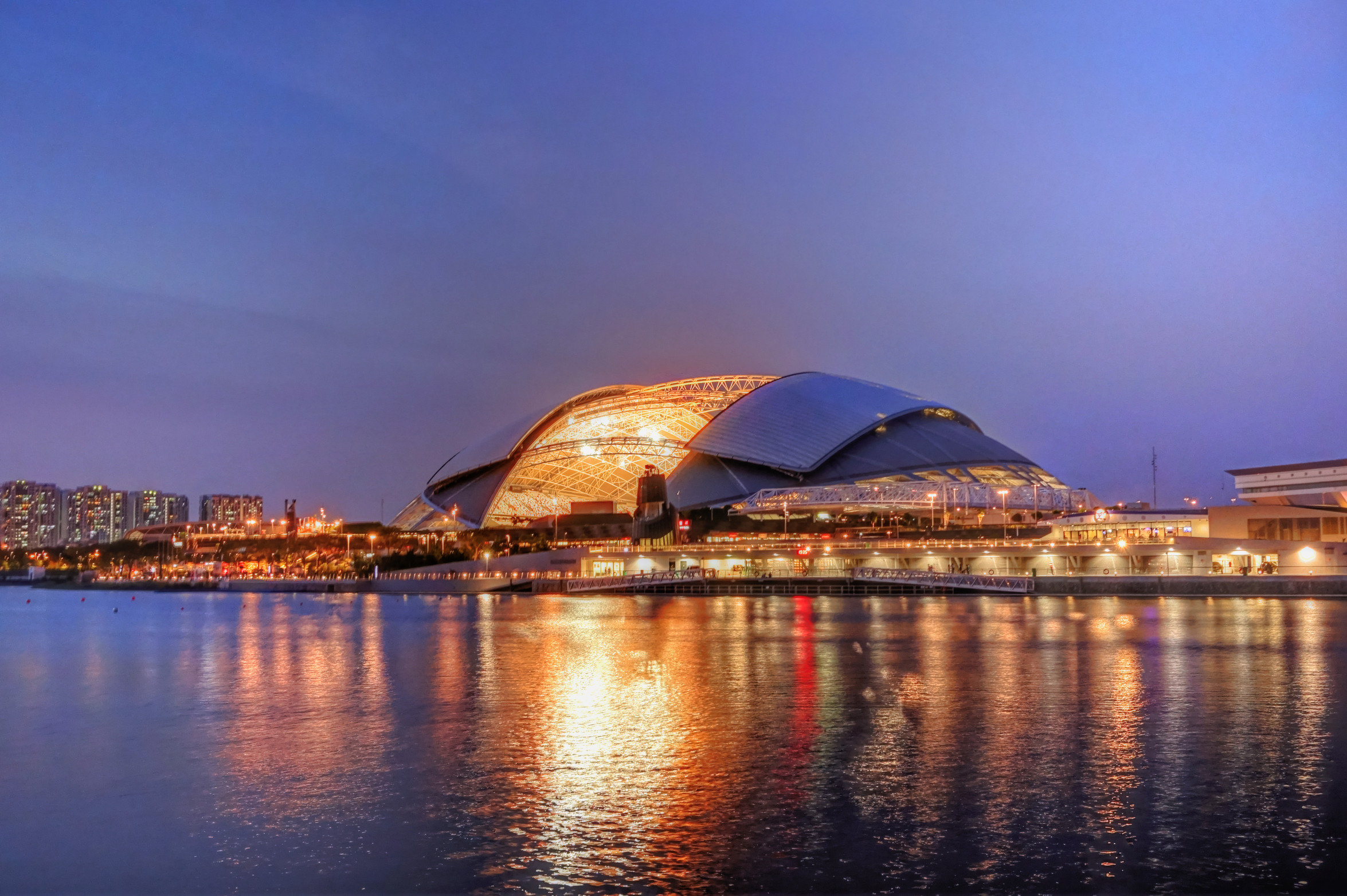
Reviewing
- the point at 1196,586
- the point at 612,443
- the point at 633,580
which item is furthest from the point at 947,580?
the point at 612,443

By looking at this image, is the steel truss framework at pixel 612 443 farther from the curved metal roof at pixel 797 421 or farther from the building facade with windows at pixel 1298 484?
the building facade with windows at pixel 1298 484

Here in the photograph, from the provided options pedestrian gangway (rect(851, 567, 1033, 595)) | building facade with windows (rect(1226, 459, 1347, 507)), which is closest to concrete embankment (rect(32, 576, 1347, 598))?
pedestrian gangway (rect(851, 567, 1033, 595))

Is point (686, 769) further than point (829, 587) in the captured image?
No

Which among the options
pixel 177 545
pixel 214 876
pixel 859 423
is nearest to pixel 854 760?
pixel 214 876

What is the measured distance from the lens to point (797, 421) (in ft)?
278

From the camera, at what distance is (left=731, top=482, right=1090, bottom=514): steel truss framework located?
75.6 m

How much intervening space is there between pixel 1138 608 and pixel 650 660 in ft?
90.4

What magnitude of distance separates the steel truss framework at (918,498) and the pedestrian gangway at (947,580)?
10.8 meters

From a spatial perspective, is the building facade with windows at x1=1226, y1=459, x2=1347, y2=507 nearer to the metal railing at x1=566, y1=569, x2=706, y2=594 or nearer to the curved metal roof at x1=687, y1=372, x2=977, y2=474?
the curved metal roof at x1=687, y1=372, x2=977, y2=474

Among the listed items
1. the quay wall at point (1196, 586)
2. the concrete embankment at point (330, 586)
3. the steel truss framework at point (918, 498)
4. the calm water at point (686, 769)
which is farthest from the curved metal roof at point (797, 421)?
the calm water at point (686, 769)

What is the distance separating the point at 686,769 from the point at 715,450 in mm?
71252

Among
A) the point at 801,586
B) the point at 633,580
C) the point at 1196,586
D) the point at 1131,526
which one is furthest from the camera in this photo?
the point at 1131,526

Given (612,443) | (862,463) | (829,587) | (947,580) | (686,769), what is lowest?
(829,587)

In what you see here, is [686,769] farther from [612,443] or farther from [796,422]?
[612,443]
